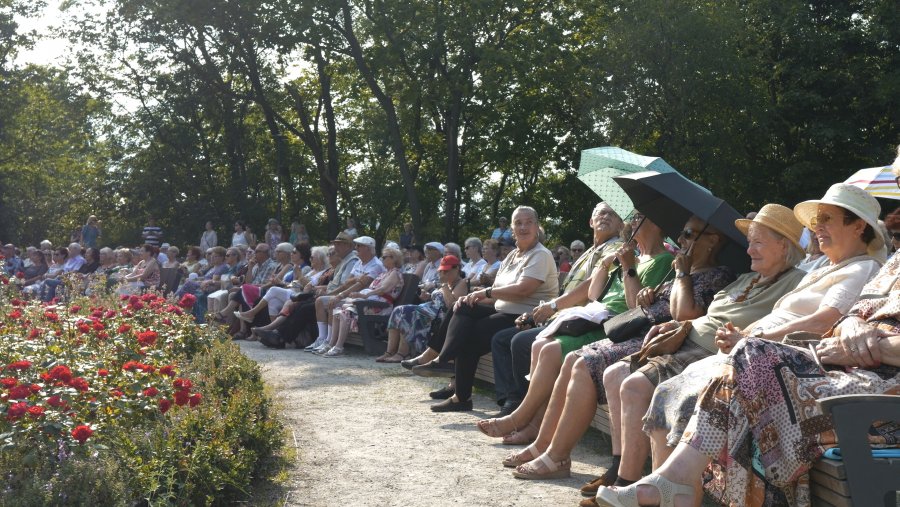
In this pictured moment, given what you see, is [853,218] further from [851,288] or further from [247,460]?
[247,460]

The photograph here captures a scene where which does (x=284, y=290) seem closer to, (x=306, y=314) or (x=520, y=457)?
Result: (x=306, y=314)

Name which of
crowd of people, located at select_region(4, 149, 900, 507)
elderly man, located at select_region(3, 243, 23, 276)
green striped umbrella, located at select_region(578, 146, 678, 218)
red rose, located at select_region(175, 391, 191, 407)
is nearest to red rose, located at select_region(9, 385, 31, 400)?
red rose, located at select_region(175, 391, 191, 407)

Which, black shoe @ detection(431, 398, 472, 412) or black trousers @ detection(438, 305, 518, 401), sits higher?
black trousers @ detection(438, 305, 518, 401)

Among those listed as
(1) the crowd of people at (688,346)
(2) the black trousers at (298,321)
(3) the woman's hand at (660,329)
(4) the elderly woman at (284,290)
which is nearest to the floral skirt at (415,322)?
(1) the crowd of people at (688,346)

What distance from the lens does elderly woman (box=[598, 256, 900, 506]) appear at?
3.62 metres

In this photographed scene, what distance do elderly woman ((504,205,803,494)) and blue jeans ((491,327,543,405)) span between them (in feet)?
3.72

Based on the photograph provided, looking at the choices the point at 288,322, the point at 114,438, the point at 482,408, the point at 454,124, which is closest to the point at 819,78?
the point at 454,124

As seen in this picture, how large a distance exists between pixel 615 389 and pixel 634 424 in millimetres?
319

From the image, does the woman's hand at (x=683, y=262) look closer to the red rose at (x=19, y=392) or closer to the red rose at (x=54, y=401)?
the red rose at (x=54, y=401)

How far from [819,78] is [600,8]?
5.87 m

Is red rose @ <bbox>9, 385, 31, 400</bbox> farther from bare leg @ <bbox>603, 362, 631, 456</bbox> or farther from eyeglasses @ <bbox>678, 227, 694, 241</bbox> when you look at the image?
eyeglasses @ <bbox>678, 227, 694, 241</bbox>

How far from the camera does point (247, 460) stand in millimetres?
5125

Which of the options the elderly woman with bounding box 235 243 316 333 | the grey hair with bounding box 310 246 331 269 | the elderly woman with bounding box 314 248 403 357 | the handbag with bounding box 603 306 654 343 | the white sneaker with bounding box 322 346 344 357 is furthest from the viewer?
the elderly woman with bounding box 235 243 316 333

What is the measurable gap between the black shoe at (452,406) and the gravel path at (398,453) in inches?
3.0
